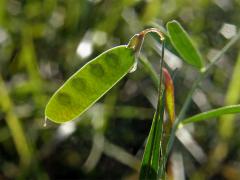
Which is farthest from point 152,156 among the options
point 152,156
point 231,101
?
point 231,101

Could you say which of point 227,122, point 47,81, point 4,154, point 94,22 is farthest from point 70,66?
point 227,122

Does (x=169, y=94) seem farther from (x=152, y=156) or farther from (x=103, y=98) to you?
(x=103, y=98)

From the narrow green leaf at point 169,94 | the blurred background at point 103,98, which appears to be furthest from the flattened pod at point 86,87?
the blurred background at point 103,98

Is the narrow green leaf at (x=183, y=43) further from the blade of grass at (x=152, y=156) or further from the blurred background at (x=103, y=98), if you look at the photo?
the blurred background at (x=103, y=98)

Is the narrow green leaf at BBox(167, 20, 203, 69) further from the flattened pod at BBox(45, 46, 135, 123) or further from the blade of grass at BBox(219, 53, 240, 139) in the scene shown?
the blade of grass at BBox(219, 53, 240, 139)

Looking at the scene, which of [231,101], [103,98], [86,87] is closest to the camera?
[86,87]

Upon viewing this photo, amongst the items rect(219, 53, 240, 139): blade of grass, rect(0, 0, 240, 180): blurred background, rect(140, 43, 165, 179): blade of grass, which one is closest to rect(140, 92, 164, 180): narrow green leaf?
rect(140, 43, 165, 179): blade of grass
